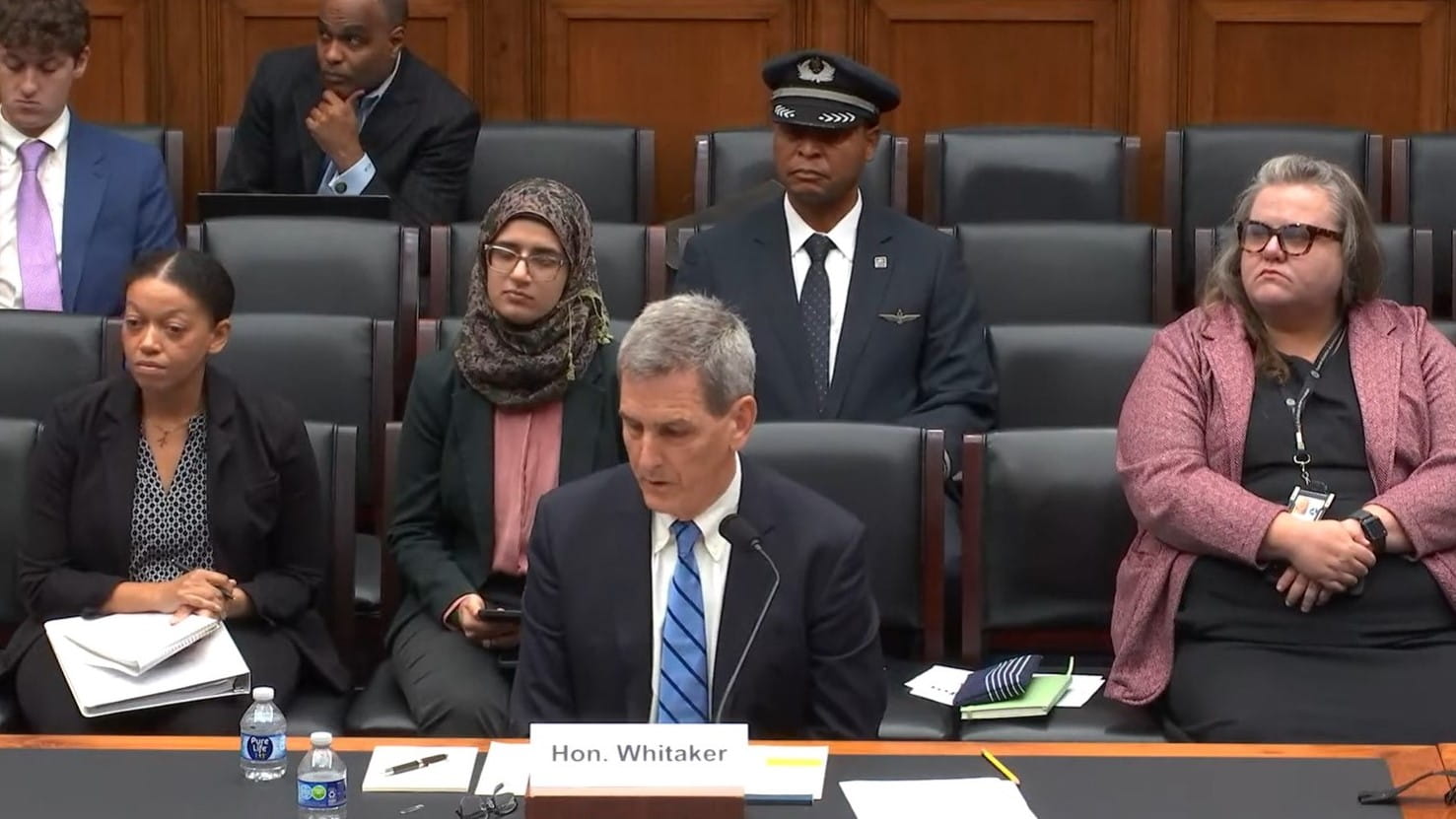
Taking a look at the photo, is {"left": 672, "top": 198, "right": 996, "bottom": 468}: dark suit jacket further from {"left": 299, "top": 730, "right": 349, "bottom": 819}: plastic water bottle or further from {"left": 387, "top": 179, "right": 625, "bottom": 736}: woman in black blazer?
{"left": 299, "top": 730, "right": 349, "bottom": 819}: plastic water bottle

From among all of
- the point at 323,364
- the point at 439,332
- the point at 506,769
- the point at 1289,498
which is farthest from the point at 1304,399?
the point at 323,364

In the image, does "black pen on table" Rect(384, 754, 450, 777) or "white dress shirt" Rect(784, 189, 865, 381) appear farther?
"white dress shirt" Rect(784, 189, 865, 381)

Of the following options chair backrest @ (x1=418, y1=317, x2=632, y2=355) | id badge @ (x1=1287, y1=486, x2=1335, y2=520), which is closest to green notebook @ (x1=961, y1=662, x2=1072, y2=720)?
→ id badge @ (x1=1287, y1=486, x2=1335, y2=520)

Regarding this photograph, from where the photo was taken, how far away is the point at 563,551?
2.55 m

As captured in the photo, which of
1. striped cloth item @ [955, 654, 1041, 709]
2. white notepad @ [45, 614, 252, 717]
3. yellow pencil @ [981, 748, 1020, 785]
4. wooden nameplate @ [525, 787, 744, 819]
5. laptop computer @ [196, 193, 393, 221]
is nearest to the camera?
wooden nameplate @ [525, 787, 744, 819]

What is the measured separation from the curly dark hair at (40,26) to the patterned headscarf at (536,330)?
4.00 ft

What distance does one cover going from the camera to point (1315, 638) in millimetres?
3102

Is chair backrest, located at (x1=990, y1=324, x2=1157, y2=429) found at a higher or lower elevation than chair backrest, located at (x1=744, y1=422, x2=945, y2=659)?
higher

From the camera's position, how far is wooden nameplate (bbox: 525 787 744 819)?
1953 mm

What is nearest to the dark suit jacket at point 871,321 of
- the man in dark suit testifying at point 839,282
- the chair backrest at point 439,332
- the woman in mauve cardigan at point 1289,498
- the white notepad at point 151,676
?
the man in dark suit testifying at point 839,282

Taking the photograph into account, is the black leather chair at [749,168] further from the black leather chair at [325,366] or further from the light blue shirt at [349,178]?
the black leather chair at [325,366]

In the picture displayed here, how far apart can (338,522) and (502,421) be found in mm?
305

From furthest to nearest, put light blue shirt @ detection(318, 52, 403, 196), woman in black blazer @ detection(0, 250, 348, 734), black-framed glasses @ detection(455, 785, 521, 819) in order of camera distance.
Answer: light blue shirt @ detection(318, 52, 403, 196)
woman in black blazer @ detection(0, 250, 348, 734)
black-framed glasses @ detection(455, 785, 521, 819)

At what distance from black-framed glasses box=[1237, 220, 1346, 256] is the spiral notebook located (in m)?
1.67
